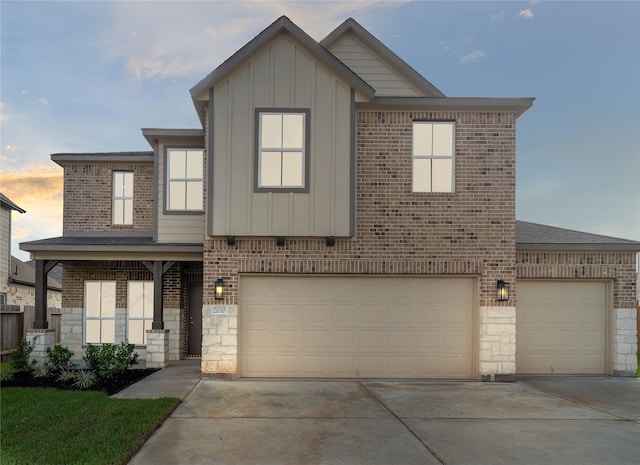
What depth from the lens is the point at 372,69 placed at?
478 inches

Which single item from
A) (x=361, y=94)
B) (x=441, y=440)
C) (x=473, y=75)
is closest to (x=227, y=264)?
(x=361, y=94)

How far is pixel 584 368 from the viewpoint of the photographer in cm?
1083

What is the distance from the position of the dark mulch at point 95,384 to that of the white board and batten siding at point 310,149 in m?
3.67

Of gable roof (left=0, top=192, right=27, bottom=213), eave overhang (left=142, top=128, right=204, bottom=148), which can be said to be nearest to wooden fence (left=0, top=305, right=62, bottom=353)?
gable roof (left=0, top=192, right=27, bottom=213)

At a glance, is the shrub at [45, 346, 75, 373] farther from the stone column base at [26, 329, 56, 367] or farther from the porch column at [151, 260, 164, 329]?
the porch column at [151, 260, 164, 329]

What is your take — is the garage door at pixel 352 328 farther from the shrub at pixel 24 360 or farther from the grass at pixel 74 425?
the shrub at pixel 24 360

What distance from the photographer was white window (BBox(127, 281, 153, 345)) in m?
12.9

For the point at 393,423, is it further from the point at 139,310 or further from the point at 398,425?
the point at 139,310

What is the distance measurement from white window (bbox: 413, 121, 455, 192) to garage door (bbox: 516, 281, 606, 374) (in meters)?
3.30

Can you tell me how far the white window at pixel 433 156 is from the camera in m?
10.2

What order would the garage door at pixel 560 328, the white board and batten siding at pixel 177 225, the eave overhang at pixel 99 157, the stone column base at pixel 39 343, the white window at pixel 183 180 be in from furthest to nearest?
1. the eave overhang at pixel 99 157
2. the white window at pixel 183 180
3. the white board and batten siding at pixel 177 225
4. the stone column base at pixel 39 343
5. the garage door at pixel 560 328

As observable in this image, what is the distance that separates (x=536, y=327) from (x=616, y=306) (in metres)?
1.97

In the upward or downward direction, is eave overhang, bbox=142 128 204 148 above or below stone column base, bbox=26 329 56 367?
above

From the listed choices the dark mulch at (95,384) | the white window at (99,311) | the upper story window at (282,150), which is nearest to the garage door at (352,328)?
the upper story window at (282,150)
